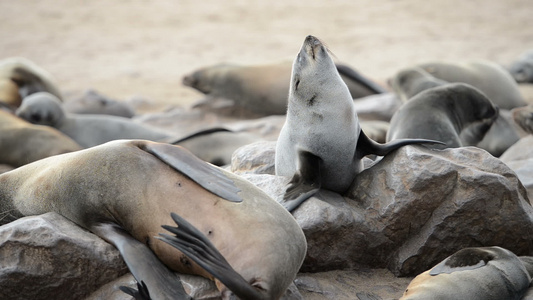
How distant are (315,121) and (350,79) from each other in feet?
15.7

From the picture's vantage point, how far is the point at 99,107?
8.89 m

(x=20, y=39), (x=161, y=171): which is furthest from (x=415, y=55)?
(x=161, y=171)

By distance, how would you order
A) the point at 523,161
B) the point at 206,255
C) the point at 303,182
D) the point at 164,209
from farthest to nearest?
the point at 523,161 → the point at 303,182 → the point at 164,209 → the point at 206,255

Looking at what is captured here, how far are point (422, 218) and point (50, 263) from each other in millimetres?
1746

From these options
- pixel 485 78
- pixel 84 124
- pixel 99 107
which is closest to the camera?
pixel 84 124

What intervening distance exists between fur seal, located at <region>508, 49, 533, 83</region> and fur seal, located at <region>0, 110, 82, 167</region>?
5.60 metres

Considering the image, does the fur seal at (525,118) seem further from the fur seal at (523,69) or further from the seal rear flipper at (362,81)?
the fur seal at (523,69)

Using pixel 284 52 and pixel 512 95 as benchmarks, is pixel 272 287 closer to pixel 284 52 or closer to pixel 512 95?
pixel 512 95

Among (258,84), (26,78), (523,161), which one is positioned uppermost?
(523,161)

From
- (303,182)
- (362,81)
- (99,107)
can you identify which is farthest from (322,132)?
(99,107)

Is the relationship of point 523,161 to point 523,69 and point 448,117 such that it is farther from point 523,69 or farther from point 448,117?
point 523,69

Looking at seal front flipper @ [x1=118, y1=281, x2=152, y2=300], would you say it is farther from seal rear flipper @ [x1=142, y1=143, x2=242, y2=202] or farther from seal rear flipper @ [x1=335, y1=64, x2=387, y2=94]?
seal rear flipper @ [x1=335, y1=64, x2=387, y2=94]

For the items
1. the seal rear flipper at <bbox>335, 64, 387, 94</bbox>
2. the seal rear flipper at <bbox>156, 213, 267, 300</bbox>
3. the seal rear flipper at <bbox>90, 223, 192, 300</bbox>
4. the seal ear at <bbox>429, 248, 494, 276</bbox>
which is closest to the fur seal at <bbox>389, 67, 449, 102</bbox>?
the seal rear flipper at <bbox>335, 64, 387, 94</bbox>

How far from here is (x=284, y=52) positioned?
13234 mm
